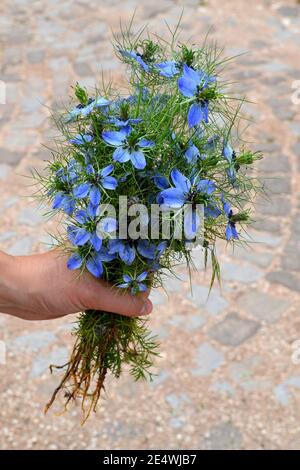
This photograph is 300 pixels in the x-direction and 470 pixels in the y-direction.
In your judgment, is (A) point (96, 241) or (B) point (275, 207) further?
(B) point (275, 207)

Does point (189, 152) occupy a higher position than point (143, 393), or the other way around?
point (189, 152)

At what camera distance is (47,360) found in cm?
316

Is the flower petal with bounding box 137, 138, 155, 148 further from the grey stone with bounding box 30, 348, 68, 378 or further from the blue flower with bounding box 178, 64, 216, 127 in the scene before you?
the grey stone with bounding box 30, 348, 68, 378

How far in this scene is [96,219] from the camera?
144 cm

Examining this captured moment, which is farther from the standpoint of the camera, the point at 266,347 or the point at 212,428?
the point at 266,347

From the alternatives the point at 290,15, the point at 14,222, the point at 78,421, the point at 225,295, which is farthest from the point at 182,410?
the point at 290,15

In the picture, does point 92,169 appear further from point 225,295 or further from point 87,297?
point 225,295

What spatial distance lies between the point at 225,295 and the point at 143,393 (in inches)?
29.1

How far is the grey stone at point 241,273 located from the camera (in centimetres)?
362

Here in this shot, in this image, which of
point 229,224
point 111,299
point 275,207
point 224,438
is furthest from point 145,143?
A: point 275,207

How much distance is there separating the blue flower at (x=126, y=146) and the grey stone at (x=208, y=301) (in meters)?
2.09

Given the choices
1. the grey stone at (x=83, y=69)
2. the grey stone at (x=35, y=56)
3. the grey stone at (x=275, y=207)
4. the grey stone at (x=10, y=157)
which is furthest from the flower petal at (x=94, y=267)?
the grey stone at (x=35, y=56)

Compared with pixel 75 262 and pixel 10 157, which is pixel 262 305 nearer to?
pixel 10 157

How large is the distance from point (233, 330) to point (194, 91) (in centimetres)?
208
